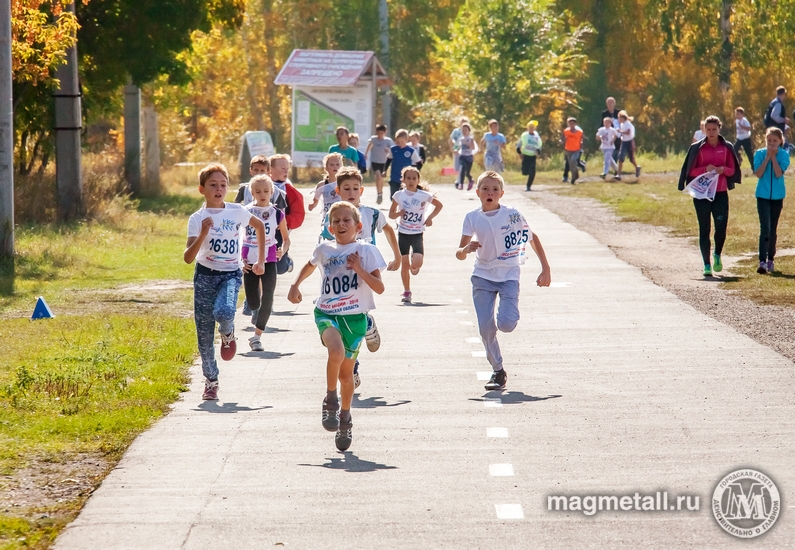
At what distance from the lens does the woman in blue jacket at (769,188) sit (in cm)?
1712

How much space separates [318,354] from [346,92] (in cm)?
3037

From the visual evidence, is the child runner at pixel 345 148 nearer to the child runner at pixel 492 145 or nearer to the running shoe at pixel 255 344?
the running shoe at pixel 255 344

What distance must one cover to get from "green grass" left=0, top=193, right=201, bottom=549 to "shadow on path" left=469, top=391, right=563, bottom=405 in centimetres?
228

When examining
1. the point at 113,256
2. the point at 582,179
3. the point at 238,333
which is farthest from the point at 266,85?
the point at 238,333

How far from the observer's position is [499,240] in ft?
34.7

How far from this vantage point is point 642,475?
757 centimetres

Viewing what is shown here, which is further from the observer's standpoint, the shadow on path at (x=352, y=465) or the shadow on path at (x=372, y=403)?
the shadow on path at (x=372, y=403)

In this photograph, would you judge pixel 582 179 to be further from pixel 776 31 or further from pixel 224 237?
pixel 224 237

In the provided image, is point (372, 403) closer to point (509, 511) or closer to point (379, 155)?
point (509, 511)

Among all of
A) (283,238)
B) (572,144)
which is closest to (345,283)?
(283,238)

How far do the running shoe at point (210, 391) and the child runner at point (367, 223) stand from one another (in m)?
1.04

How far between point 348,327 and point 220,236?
203cm

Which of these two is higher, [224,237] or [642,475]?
[224,237]

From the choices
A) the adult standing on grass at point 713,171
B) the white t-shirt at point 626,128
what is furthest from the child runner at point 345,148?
the white t-shirt at point 626,128
